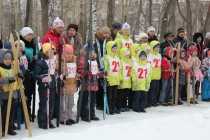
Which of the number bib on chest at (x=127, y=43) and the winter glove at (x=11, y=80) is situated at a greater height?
the number bib on chest at (x=127, y=43)

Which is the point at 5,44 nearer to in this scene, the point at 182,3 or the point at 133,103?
the point at 133,103

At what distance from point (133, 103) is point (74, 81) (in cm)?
211

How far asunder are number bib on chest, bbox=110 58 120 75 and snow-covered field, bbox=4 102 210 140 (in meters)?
0.97

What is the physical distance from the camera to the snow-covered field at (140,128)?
9.50 meters

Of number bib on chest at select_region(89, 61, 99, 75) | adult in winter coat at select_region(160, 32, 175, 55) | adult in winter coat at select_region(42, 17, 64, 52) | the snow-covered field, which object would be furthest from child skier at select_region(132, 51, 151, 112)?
adult in winter coat at select_region(42, 17, 64, 52)

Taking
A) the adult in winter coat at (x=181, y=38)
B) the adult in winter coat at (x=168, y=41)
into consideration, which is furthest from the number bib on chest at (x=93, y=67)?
the adult in winter coat at (x=181, y=38)

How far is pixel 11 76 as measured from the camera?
31.2ft

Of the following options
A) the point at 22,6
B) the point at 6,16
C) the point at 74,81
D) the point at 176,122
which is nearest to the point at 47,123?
the point at 74,81

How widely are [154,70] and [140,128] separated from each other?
8.65 ft

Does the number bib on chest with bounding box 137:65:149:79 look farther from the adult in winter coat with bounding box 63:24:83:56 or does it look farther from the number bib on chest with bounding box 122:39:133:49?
the adult in winter coat with bounding box 63:24:83:56

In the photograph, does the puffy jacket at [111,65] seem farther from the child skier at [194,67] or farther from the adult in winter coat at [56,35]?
the child skier at [194,67]

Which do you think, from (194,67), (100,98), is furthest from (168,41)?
(100,98)

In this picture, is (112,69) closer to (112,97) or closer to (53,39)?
(112,97)

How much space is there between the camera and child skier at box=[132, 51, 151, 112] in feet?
39.2
